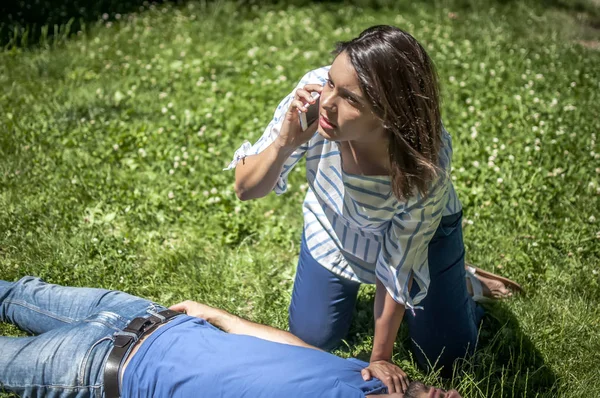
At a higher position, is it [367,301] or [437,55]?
[437,55]

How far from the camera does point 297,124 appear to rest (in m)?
2.61

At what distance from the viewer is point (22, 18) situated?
23.0ft

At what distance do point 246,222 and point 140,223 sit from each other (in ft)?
2.21

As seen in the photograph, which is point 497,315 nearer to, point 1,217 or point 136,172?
point 136,172

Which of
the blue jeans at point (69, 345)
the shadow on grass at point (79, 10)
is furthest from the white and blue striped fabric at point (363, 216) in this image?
the shadow on grass at point (79, 10)

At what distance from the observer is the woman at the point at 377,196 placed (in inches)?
94.5

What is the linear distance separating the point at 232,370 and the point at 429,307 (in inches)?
45.0

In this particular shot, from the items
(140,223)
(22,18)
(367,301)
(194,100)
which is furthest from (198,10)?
(367,301)

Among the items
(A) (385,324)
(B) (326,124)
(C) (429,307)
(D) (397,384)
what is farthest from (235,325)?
(B) (326,124)

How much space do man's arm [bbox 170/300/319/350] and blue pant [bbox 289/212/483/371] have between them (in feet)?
1.34

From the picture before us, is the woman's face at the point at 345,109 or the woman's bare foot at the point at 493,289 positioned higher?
the woman's face at the point at 345,109

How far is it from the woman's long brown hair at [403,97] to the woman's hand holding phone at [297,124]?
212mm

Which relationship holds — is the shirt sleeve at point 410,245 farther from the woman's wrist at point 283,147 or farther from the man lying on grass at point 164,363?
the woman's wrist at point 283,147

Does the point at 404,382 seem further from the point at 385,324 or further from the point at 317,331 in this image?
the point at 317,331
